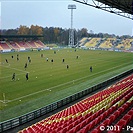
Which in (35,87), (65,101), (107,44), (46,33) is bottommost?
(35,87)

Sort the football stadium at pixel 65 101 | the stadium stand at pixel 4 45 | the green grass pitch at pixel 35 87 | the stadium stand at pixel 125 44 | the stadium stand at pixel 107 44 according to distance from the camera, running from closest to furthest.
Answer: the football stadium at pixel 65 101 < the green grass pitch at pixel 35 87 < the stadium stand at pixel 4 45 < the stadium stand at pixel 125 44 < the stadium stand at pixel 107 44

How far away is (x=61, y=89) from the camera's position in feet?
75.9

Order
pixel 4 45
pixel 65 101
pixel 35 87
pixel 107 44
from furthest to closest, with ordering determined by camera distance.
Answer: pixel 107 44 < pixel 4 45 < pixel 35 87 < pixel 65 101

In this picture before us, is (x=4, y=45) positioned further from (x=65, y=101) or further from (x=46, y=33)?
(x=65, y=101)

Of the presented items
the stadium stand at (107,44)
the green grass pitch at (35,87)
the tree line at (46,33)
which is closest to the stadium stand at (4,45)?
the green grass pitch at (35,87)

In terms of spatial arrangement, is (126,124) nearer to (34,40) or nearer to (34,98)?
(34,98)

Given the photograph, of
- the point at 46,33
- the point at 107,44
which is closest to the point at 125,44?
the point at 107,44

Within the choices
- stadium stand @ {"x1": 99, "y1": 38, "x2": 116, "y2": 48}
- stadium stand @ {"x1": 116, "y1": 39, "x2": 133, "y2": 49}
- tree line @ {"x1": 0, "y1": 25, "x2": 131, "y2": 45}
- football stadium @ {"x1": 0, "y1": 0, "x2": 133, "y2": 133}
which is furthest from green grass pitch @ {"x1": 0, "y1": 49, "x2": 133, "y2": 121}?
tree line @ {"x1": 0, "y1": 25, "x2": 131, "y2": 45}

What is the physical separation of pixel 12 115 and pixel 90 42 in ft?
285

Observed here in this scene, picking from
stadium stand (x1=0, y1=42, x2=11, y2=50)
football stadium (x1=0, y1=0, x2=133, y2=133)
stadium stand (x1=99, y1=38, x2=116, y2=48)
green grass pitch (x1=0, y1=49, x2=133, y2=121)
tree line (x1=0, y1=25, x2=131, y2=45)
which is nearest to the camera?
football stadium (x1=0, y1=0, x2=133, y2=133)

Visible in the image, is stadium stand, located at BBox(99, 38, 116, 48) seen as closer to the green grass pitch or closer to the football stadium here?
the green grass pitch

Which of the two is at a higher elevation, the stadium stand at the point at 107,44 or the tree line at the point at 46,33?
the tree line at the point at 46,33

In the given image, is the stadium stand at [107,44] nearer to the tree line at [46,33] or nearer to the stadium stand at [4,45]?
the tree line at [46,33]

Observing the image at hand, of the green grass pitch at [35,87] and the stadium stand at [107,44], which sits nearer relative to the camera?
the green grass pitch at [35,87]
